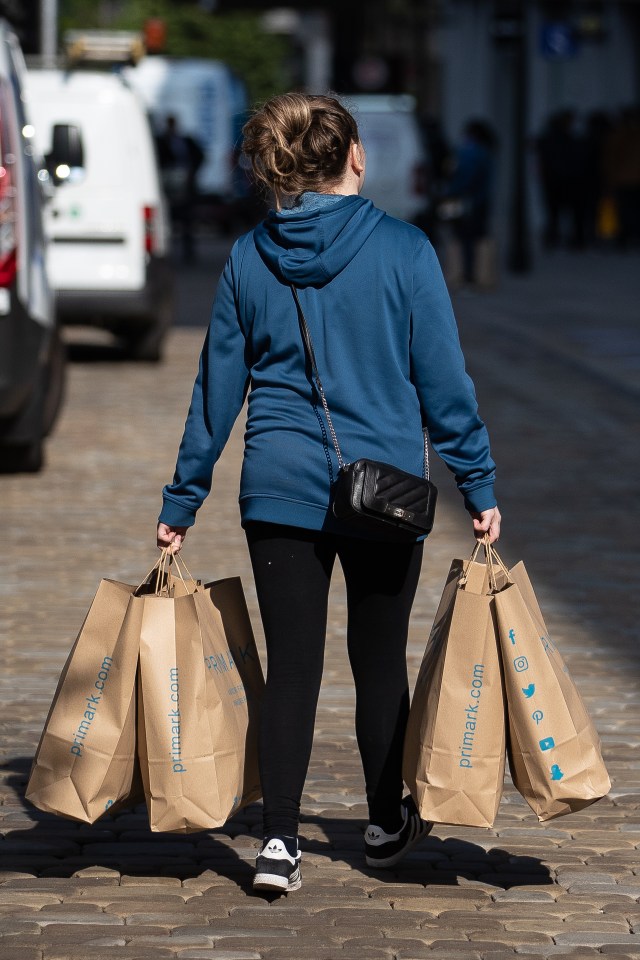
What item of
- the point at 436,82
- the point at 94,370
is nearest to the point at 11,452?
the point at 94,370

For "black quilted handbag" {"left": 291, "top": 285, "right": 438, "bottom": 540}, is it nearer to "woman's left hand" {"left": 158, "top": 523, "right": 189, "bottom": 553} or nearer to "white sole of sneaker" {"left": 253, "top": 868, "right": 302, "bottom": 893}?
"woman's left hand" {"left": 158, "top": 523, "right": 189, "bottom": 553}

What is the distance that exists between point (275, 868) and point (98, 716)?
0.49 metres

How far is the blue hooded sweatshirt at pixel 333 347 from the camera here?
158 inches

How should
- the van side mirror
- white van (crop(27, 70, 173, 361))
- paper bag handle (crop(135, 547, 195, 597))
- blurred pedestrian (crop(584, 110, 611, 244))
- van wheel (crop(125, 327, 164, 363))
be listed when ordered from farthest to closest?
blurred pedestrian (crop(584, 110, 611, 244)), van wheel (crop(125, 327, 164, 363)), white van (crop(27, 70, 173, 361)), the van side mirror, paper bag handle (crop(135, 547, 195, 597))

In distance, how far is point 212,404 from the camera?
412 cm

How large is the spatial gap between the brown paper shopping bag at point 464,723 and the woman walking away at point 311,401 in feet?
0.52

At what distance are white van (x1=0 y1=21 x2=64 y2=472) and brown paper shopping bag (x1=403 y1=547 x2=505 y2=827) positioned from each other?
5886 mm

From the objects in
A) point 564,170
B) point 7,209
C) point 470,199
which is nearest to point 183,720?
point 7,209

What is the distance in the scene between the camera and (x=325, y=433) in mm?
4012

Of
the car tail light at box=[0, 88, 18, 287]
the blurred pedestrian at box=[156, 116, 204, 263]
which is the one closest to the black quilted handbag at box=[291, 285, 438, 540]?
the car tail light at box=[0, 88, 18, 287]

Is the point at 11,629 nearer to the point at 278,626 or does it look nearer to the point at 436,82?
the point at 278,626

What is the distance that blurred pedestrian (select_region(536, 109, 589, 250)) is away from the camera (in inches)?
1143

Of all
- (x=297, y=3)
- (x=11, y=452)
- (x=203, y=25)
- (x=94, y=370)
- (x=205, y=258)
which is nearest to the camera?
(x=11, y=452)

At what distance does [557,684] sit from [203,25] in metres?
73.9
